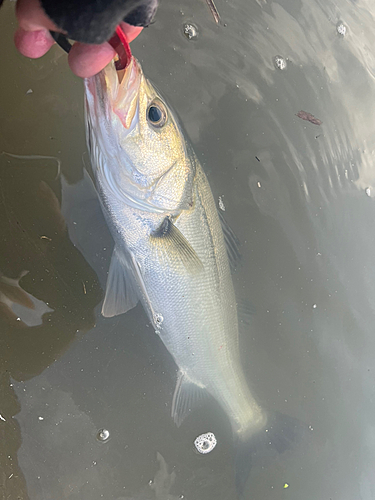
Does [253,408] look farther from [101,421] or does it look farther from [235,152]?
[235,152]

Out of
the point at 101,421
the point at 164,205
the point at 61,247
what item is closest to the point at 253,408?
the point at 101,421

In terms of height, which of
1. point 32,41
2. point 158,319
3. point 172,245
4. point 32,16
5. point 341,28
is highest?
point 341,28

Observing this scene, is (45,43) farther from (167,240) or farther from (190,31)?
(190,31)

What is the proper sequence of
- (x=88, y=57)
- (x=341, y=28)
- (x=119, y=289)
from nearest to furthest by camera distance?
(x=88, y=57), (x=119, y=289), (x=341, y=28)

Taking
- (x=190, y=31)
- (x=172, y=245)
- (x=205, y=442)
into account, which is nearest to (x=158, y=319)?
(x=172, y=245)

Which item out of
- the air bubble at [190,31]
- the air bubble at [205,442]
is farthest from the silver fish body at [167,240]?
the air bubble at [190,31]

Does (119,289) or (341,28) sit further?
(341,28)

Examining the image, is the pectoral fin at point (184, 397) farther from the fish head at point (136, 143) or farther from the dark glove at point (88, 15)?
the dark glove at point (88, 15)
